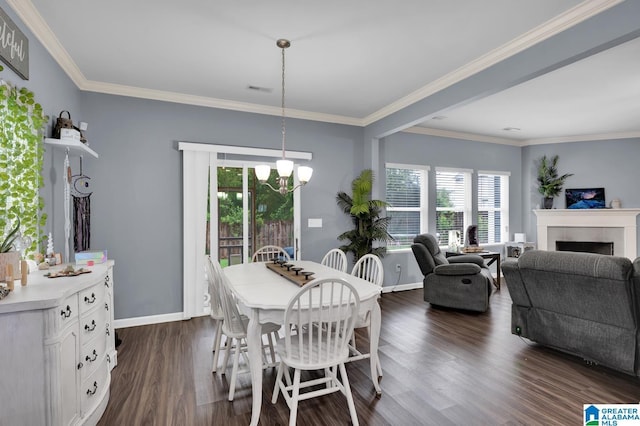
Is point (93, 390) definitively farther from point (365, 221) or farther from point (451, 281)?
point (451, 281)

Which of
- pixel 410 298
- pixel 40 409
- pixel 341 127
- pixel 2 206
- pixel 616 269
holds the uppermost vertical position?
pixel 341 127

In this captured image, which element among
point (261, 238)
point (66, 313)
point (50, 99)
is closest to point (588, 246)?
point (261, 238)

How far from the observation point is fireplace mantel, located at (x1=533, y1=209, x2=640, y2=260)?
596cm

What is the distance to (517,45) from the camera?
2945mm

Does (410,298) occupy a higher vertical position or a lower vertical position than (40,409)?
lower

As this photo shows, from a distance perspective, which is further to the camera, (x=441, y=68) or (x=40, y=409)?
(x=441, y=68)

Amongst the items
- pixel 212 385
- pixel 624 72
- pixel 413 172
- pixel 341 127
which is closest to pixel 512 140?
pixel 413 172

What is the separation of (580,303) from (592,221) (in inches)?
183

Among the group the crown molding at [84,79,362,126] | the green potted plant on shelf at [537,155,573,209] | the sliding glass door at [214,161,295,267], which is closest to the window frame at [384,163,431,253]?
the crown molding at [84,79,362,126]

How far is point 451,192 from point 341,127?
272 centimetres

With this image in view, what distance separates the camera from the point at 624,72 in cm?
368

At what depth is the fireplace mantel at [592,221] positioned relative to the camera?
5.96 meters

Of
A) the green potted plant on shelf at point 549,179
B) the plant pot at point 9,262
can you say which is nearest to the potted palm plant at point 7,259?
the plant pot at point 9,262

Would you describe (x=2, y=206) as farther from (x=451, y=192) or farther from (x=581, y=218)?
(x=581, y=218)
